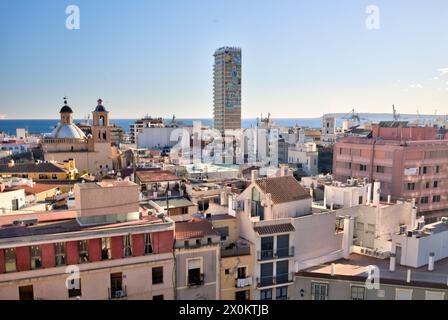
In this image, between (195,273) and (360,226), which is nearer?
(195,273)

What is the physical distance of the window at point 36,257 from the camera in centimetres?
798

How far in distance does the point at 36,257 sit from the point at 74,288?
1.01 m

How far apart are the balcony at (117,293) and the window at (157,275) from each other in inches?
26.7

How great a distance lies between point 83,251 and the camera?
840cm

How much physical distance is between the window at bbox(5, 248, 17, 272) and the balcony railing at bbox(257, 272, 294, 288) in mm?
5683

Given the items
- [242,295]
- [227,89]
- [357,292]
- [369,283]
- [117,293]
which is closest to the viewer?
[117,293]

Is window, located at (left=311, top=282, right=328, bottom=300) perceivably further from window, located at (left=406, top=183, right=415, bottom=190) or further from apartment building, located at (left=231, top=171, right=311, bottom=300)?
window, located at (left=406, top=183, right=415, bottom=190)

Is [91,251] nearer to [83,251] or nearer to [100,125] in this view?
[83,251]

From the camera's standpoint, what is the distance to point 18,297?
7863 millimetres

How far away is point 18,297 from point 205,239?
4075 millimetres

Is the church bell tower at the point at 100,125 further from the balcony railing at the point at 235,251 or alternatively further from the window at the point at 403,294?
the window at the point at 403,294

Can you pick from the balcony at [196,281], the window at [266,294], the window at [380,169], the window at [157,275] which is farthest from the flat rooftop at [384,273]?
the window at [380,169]

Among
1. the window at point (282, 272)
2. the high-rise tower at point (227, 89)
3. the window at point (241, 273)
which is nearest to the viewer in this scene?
the window at point (241, 273)

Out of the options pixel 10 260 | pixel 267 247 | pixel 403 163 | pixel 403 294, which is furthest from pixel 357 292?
pixel 403 163
